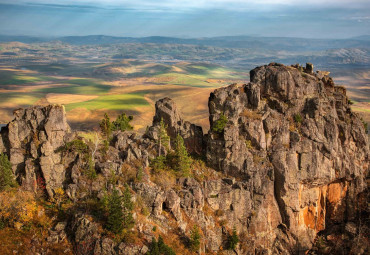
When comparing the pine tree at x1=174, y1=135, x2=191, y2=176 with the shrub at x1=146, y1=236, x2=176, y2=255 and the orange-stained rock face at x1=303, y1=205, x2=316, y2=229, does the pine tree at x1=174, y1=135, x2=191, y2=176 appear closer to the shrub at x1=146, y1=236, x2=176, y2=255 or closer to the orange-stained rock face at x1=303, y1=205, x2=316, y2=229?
the shrub at x1=146, y1=236, x2=176, y2=255

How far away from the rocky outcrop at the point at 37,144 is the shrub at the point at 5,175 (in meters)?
1.55

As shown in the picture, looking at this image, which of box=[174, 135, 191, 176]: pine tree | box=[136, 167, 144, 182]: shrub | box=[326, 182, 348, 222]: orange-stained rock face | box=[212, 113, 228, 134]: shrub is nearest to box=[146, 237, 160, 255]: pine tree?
box=[136, 167, 144, 182]: shrub

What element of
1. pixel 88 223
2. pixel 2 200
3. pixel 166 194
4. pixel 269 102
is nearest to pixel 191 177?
pixel 166 194

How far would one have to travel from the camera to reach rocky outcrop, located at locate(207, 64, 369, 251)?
164 feet

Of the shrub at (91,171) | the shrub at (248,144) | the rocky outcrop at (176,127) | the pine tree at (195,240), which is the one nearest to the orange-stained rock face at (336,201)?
the shrub at (248,144)

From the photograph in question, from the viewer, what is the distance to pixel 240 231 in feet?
155

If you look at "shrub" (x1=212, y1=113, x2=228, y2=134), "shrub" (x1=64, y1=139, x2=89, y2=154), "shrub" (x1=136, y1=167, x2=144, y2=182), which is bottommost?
"shrub" (x1=136, y1=167, x2=144, y2=182)

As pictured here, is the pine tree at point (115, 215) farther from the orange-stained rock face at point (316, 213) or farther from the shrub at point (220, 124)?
the orange-stained rock face at point (316, 213)

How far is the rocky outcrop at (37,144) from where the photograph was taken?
42.8 m

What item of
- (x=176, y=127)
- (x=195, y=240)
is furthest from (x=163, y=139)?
(x=195, y=240)

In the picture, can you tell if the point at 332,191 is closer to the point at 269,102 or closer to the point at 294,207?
the point at 294,207

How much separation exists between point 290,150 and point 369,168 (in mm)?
18329

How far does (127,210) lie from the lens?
38.3m

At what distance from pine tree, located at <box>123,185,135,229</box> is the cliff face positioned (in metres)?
1.57
